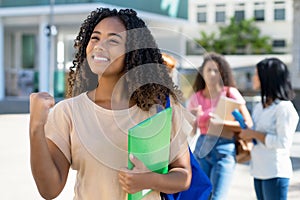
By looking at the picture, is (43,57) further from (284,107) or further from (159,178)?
(159,178)

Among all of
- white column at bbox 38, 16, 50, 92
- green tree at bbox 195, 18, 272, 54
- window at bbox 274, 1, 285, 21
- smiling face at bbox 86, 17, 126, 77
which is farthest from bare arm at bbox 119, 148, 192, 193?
window at bbox 274, 1, 285, 21

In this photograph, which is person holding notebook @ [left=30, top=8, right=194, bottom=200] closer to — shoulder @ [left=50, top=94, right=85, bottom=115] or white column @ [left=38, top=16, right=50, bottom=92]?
shoulder @ [left=50, top=94, right=85, bottom=115]

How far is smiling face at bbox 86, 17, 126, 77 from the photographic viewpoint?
1.84m

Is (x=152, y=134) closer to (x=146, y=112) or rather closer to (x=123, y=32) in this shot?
(x=146, y=112)

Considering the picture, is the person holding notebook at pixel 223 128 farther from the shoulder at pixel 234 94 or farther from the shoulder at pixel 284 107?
the shoulder at pixel 284 107

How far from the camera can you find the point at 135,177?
1789mm

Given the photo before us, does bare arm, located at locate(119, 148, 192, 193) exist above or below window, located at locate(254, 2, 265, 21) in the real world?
below

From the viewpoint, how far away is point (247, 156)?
451 cm

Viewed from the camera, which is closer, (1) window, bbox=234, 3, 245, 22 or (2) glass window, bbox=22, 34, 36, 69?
(2) glass window, bbox=22, 34, 36, 69

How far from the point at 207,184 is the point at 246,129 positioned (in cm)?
196

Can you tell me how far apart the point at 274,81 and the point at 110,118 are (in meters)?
2.21

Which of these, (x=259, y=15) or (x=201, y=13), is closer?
(x=259, y=15)

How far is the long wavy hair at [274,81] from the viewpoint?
12.6 feet

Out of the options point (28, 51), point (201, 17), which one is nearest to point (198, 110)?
point (28, 51)
